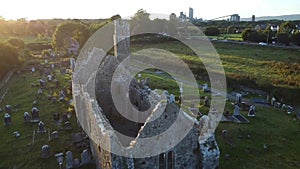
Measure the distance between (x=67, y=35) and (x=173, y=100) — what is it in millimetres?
41309

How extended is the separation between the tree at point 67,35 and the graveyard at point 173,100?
1702 centimetres

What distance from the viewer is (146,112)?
519 inches

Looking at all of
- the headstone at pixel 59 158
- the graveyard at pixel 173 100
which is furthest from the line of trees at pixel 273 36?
the headstone at pixel 59 158

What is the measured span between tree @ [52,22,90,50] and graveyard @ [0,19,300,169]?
55.9ft

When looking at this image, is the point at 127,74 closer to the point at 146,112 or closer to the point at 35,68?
the point at 146,112

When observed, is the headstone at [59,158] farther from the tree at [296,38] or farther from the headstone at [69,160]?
the tree at [296,38]

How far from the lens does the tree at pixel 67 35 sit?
176 ft

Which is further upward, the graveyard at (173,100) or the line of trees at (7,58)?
the line of trees at (7,58)

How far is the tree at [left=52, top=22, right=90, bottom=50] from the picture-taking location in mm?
53531

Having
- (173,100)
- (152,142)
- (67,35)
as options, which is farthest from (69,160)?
(67,35)

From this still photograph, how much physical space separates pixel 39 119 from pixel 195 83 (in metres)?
18.0

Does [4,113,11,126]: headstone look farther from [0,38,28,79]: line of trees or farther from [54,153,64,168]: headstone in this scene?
[0,38,28,79]: line of trees

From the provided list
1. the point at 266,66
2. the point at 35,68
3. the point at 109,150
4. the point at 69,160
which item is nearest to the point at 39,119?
the point at 69,160

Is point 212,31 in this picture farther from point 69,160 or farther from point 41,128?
point 69,160
